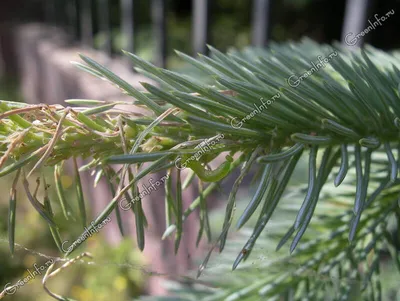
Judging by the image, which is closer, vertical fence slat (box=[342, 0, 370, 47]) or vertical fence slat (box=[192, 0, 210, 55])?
vertical fence slat (box=[342, 0, 370, 47])

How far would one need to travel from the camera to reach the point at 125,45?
Result: 2371mm

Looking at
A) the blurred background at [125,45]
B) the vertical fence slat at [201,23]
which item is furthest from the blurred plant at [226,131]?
the vertical fence slat at [201,23]

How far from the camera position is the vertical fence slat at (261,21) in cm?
121

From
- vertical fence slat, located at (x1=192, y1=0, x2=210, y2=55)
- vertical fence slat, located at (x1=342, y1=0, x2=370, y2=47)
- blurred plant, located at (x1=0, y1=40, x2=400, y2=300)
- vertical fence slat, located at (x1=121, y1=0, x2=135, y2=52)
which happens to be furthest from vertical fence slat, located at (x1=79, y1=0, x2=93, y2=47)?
blurred plant, located at (x1=0, y1=40, x2=400, y2=300)

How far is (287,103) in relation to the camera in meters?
0.26

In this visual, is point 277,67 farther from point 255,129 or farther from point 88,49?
point 88,49

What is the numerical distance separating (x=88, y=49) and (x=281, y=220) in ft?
8.09

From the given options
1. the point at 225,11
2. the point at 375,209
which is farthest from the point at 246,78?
the point at 225,11

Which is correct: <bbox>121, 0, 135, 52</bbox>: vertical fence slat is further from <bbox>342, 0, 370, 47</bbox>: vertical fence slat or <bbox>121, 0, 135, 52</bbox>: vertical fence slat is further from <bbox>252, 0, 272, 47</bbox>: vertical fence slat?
<bbox>342, 0, 370, 47</bbox>: vertical fence slat

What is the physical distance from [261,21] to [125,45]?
1.26 m

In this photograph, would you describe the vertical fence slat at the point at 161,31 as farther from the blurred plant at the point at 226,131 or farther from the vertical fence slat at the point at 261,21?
the blurred plant at the point at 226,131

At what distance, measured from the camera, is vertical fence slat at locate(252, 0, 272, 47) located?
1.21m

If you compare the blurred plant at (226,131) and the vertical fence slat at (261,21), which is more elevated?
the vertical fence slat at (261,21)

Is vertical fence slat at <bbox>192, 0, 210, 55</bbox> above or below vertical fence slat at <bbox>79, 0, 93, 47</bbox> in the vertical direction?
below
